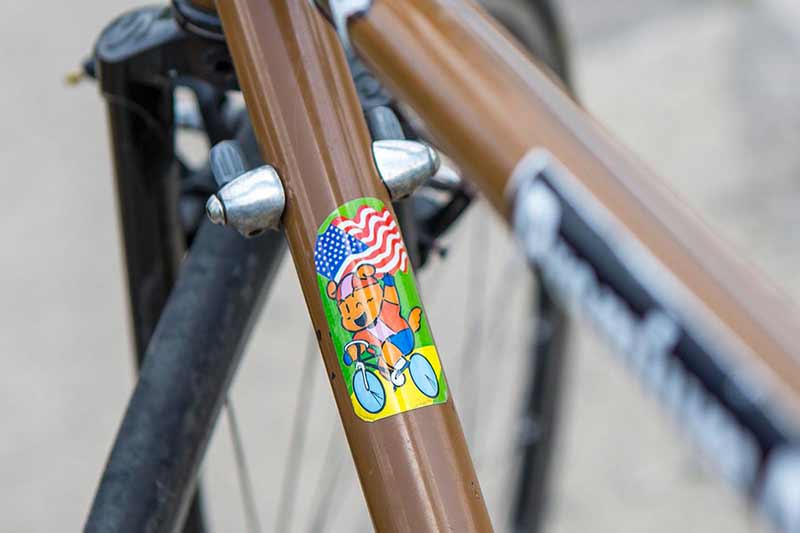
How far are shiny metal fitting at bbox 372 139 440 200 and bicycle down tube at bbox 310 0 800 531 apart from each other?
0.03 meters

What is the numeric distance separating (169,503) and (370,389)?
14 centimetres

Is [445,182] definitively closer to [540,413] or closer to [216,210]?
[216,210]

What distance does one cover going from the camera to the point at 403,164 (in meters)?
0.36

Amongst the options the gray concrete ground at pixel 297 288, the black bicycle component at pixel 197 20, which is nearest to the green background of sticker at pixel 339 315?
the black bicycle component at pixel 197 20

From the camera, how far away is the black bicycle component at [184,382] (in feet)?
1.38

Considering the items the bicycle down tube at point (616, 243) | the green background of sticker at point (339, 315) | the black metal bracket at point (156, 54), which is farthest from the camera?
the black metal bracket at point (156, 54)

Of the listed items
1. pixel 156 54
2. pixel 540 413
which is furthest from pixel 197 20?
pixel 540 413

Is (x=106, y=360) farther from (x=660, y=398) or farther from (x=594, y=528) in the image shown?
(x=660, y=398)

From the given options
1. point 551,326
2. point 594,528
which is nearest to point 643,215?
point 551,326

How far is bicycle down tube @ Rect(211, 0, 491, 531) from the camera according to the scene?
1.07ft

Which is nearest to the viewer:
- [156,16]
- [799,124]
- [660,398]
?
[660,398]

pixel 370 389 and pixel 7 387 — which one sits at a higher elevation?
pixel 7 387

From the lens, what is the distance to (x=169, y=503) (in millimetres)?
428

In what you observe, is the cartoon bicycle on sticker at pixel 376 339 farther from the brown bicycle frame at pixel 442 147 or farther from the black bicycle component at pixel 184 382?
the black bicycle component at pixel 184 382
